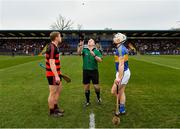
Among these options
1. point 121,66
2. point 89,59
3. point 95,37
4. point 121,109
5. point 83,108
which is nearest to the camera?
point 121,66

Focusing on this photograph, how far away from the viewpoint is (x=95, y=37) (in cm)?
6750

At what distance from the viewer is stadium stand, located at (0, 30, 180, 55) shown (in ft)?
227

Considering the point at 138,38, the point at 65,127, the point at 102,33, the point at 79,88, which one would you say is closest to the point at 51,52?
the point at 65,127

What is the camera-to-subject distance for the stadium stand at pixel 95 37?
69312 mm

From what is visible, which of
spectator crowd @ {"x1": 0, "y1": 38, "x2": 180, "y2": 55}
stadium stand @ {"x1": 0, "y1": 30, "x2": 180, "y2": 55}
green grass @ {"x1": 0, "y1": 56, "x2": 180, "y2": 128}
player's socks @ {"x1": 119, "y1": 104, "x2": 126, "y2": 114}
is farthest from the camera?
spectator crowd @ {"x1": 0, "y1": 38, "x2": 180, "y2": 55}

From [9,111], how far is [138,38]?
232 ft

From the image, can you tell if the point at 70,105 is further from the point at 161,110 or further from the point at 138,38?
the point at 138,38

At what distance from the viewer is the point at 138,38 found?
7694 centimetres

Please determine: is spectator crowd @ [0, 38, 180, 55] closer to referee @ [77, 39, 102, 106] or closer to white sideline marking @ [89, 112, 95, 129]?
referee @ [77, 39, 102, 106]

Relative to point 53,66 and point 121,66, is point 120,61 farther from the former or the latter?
point 53,66

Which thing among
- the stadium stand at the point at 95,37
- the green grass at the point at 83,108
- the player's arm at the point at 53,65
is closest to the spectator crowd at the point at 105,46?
the stadium stand at the point at 95,37

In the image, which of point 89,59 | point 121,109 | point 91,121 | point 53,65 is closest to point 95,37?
point 89,59

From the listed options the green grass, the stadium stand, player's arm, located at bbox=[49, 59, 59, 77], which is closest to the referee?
the green grass

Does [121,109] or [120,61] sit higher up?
[120,61]
